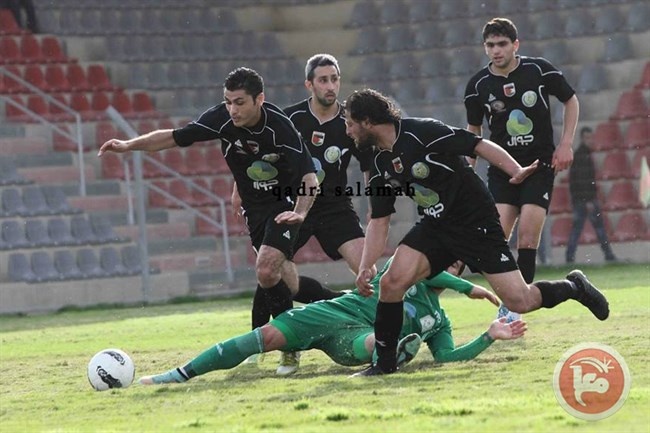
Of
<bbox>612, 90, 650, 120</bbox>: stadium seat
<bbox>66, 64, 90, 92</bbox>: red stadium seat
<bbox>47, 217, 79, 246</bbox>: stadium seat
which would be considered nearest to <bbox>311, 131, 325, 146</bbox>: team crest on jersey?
<bbox>47, 217, 79, 246</bbox>: stadium seat

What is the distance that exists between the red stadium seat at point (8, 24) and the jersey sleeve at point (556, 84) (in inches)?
532

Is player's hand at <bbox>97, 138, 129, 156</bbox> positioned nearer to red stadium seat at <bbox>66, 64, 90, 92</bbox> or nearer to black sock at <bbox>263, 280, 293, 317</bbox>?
black sock at <bbox>263, 280, 293, 317</bbox>

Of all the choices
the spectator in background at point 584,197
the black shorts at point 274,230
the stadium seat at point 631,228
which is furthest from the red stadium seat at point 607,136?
the black shorts at point 274,230

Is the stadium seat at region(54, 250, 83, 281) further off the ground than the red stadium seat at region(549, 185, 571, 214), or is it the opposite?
the red stadium seat at region(549, 185, 571, 214)

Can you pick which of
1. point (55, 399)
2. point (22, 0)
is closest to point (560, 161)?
point (55, 399)

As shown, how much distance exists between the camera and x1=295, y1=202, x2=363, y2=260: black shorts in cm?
1026

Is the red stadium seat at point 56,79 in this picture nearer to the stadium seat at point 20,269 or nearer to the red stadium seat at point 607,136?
the stadium seat at point 20,269

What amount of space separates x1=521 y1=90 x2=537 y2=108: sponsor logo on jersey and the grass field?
5.55ft

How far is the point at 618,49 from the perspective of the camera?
862 inches

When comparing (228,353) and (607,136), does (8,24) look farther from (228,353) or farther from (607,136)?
(228,353)

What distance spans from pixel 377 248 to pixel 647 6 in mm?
15190

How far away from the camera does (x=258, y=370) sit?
8891mm

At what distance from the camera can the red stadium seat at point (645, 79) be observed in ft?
68.6

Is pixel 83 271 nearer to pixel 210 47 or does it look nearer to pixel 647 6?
pixel 210 47
